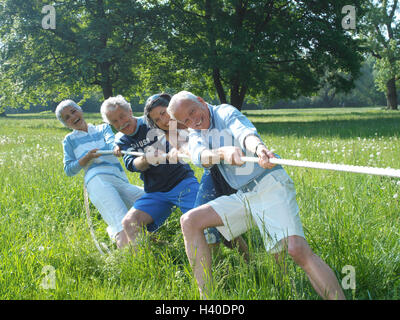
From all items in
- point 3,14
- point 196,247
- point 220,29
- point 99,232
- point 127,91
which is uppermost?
point 3,14

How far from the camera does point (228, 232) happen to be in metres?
2.85

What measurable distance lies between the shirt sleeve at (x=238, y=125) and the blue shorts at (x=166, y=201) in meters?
1.29

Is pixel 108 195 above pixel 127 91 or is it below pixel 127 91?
below

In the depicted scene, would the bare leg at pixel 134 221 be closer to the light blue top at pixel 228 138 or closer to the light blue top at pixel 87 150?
the light blue top at pixel 87 150

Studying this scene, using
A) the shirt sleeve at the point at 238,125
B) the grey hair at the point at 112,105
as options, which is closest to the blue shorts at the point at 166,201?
the grey hair at the point at 112,105

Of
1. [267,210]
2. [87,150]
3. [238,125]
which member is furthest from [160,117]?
[267,210]

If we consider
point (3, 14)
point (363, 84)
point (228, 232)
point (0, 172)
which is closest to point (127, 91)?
point (3, 14)

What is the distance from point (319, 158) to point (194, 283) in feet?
16.0

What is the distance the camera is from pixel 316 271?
94.8 inches

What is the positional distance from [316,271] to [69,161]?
333 cm

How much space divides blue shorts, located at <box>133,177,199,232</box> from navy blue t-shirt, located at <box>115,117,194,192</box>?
3.0 inches

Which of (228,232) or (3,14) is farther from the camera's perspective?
(3,14)
